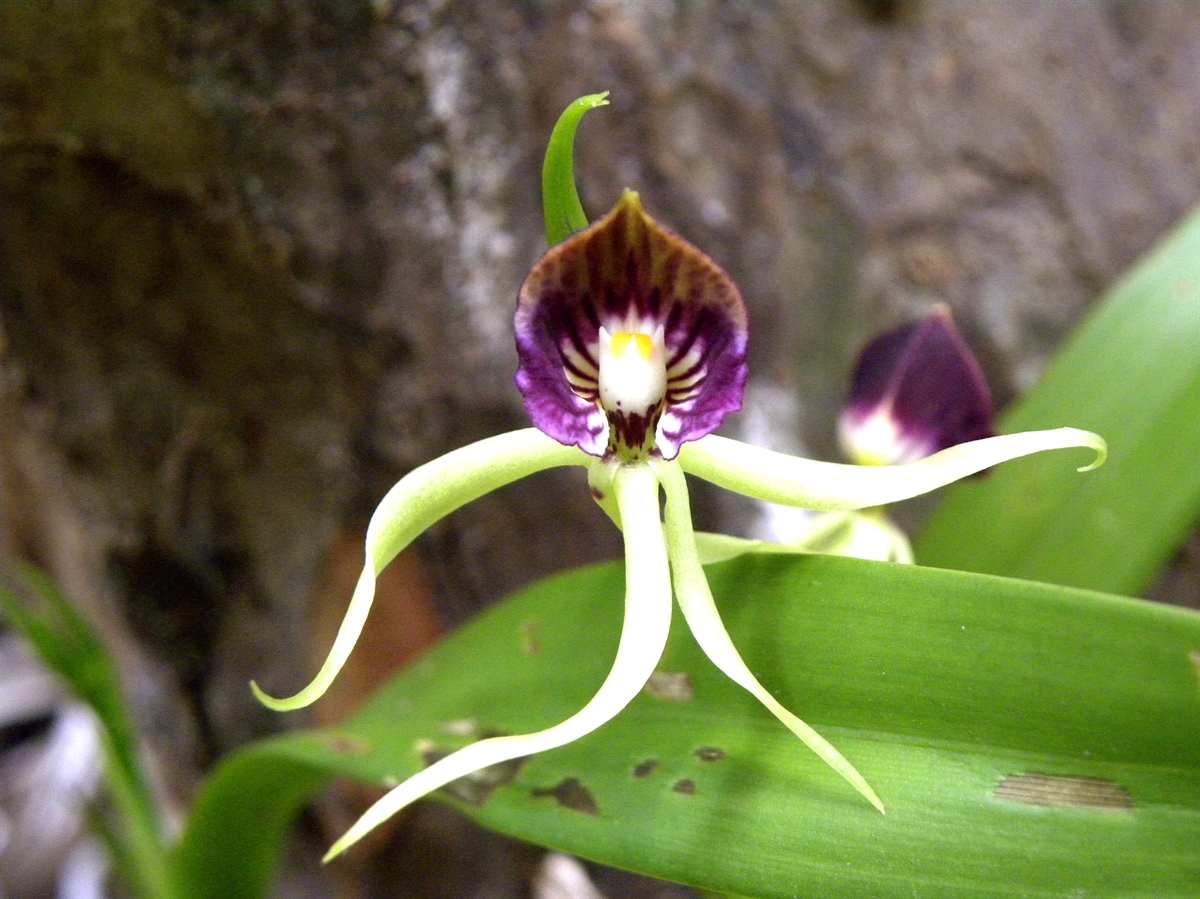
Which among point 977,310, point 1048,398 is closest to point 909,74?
point 977,310

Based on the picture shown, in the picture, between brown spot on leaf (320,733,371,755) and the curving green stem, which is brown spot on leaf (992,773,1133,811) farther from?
brown spot on leaf (320,733,371,755)

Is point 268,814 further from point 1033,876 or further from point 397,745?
point 1033,876

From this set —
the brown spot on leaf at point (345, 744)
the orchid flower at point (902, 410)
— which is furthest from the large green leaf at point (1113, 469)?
the brown spot on leaf at point (345, 744)

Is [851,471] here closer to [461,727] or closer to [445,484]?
[445,484]

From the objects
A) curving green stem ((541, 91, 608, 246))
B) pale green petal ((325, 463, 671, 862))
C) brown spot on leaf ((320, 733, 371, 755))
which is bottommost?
brown spot on leaf ((320, 733, 371, 755))

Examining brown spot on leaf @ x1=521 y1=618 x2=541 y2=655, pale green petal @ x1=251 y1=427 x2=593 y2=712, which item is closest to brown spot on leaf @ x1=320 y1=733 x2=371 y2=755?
brown spot on leaf @ x1=521 y1=618 x2=541 y2=655

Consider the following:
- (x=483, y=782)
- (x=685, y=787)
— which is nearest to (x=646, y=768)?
(x=685, y=787)

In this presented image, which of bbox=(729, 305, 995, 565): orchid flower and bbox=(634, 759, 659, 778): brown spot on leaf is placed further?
bbox=(729, 305, 995, 565): orchid flower

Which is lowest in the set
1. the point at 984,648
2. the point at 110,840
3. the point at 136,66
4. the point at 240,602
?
the point at 110,840
